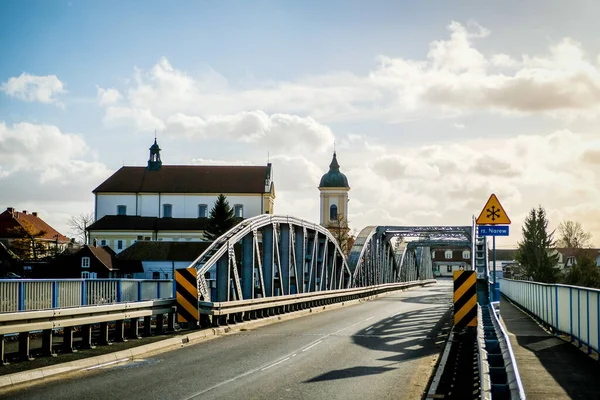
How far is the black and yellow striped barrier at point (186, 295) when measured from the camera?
19.9 m

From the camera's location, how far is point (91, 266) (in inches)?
3430

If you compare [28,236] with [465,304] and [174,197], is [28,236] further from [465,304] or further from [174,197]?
[465,304]

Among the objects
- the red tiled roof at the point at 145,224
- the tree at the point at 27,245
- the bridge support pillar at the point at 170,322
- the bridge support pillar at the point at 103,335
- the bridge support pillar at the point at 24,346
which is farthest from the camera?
the red tiled roof at the point at 145,224

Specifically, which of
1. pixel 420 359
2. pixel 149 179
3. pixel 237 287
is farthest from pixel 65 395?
pixel 149 179

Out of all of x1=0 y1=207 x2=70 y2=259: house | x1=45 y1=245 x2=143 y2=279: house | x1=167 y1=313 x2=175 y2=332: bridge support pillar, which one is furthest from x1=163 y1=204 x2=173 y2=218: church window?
x1=167 y1=313 x2=175 y2=332: bridge support pillar

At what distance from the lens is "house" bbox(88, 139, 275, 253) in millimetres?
117312

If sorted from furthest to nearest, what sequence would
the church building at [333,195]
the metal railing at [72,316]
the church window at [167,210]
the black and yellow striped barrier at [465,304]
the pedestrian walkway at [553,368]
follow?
the church building at [333,195]
the church window at [167,210]
the black and yellow striped barrier at [465,304]
the metal railing at [72,316]
the pedestrian walkway at [553,368]

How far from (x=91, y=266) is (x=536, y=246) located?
50.5m

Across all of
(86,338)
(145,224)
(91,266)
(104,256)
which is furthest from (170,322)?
(145,224)

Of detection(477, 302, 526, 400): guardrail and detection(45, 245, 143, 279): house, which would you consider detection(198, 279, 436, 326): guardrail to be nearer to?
detection(477, 302, 526, 400): guardrail

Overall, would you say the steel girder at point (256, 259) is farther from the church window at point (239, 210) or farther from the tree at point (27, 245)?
the church window at point (239, 210)

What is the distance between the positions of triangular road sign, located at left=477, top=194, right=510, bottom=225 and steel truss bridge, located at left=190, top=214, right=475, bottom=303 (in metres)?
7.05

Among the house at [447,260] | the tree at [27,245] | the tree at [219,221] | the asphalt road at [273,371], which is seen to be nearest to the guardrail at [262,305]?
the asphalt road at [273,371]

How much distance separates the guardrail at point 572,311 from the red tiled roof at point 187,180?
318ft
